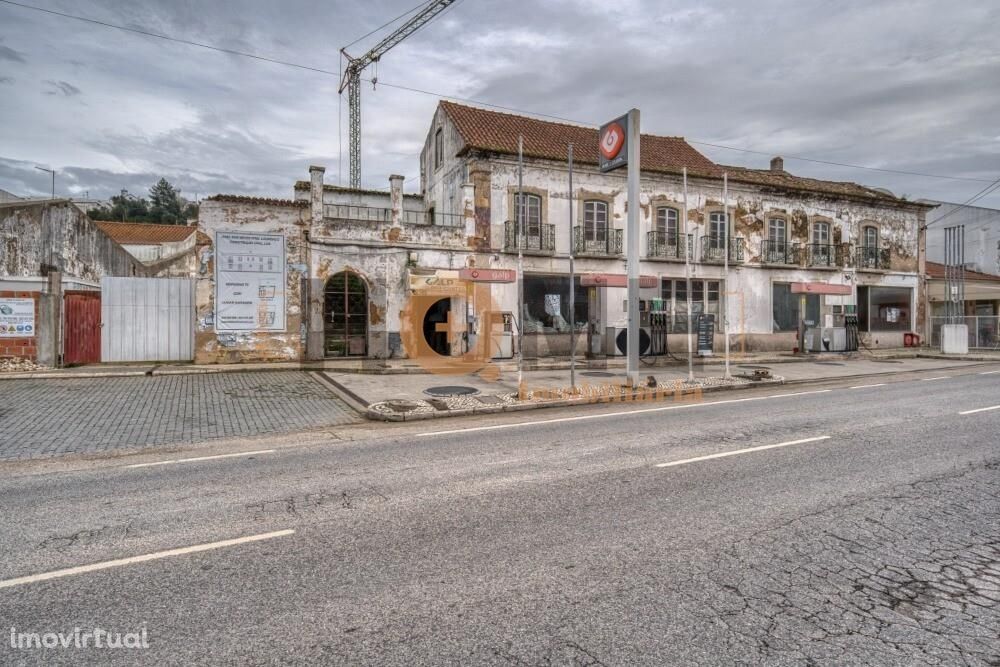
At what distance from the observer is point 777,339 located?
26047mm

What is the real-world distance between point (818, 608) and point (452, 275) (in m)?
16.9

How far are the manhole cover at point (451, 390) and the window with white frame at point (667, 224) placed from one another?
553 inches

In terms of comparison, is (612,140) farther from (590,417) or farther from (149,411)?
(149,411)

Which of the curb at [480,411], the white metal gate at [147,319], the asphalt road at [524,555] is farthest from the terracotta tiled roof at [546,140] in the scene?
the asphalt road at [524,555]

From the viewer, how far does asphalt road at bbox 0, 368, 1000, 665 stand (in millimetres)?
2928

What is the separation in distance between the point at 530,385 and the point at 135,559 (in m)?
10.4

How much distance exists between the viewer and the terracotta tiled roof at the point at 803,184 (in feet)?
84.9

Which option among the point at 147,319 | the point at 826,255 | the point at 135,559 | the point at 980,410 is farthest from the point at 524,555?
the point at 826,255

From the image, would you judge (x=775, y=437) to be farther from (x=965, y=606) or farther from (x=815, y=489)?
(x=965, y=606)

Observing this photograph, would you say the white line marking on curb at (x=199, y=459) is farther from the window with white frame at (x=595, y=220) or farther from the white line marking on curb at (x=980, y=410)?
the window with white frame at (x=595, y=220)

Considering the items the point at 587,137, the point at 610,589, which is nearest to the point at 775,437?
the point at 610,589

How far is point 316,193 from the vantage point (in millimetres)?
17500

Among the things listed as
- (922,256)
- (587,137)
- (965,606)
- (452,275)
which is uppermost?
(587,137)

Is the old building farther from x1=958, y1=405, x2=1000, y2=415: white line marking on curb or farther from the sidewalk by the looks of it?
x1=958, y1=405, x2=1000, y2=415: white line marking on curb
